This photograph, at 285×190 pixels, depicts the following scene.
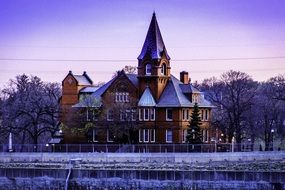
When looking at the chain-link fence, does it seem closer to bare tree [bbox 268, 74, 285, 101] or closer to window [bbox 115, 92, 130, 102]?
window [bbox 115, 92, 130, 102]

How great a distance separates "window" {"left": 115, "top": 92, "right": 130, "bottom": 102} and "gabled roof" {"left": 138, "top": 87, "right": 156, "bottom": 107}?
82.7 inches

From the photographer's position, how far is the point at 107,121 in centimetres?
8531

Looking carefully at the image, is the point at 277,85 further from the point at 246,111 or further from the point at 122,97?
the point at 122,97

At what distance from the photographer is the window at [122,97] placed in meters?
87.4

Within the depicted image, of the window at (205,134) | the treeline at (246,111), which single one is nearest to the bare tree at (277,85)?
the treeline at (246,111)

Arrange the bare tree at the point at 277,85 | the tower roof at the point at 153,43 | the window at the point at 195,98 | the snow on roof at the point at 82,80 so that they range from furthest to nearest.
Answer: the bare tree at the point at 277,85
the snow on roof at the point at 82,80
the window at the point at 195,98
the tower roof at the point at 153,43

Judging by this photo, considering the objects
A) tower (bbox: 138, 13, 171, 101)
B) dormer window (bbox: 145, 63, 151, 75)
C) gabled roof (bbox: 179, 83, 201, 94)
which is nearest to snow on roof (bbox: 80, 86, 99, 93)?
tower (bbox: 138, 13, 171, 101)

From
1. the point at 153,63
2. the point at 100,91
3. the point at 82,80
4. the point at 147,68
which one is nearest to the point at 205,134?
the point at 147,68

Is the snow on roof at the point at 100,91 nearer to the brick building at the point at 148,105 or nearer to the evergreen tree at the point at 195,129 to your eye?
the brick building at the point at 148,105

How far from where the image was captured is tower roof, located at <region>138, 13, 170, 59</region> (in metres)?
85.6

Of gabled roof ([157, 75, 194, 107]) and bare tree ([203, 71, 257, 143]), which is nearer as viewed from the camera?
gabled roof ([157, 75, 194, 107])

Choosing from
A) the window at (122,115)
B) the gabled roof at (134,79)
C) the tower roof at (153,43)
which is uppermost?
the tower roof at (153,43)

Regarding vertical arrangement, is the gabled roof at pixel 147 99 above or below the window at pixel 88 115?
above

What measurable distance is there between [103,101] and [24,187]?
113ft
